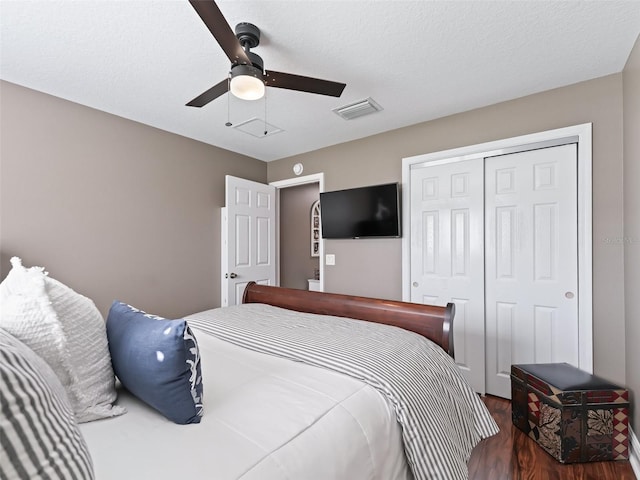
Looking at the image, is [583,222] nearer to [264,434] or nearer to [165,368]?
[264,434]

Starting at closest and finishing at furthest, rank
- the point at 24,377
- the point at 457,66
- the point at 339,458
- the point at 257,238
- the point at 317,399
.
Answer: the point at 24,377 < the point at 339,458 < the point at 317,399 < the point at 457,66 < the point at 257,238

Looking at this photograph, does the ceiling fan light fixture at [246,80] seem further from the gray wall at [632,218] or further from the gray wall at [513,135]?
the gray wall at [632,218]

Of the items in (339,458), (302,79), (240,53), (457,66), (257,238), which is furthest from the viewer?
(257,238)

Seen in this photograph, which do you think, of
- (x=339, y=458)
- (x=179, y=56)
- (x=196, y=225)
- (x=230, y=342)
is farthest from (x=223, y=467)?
(x=196, y=225)

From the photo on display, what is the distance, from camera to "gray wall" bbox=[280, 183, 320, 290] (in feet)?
17.0

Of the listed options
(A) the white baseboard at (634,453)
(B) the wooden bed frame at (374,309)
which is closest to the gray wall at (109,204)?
(B) the wooden bed frame at (374,309)

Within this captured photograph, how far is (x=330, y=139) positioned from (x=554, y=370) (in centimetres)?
298

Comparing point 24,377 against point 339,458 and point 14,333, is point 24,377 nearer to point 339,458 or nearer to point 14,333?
point 14,333

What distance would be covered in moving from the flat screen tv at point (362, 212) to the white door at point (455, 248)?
8.2 inches

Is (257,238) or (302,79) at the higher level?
(302,79)

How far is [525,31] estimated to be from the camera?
5.99 feet

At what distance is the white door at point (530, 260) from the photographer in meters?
2.41

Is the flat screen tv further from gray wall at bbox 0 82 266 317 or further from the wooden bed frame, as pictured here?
gray wall at bbox 0 82 266 317

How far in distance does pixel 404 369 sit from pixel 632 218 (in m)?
1.94
